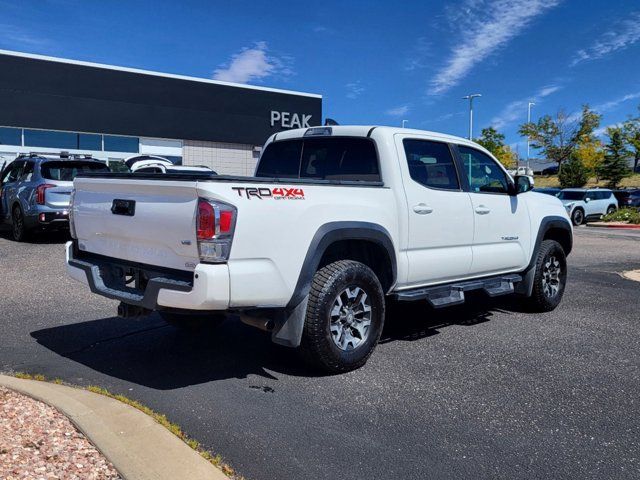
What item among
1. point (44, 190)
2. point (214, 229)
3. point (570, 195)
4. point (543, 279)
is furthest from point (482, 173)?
point (570, 195)

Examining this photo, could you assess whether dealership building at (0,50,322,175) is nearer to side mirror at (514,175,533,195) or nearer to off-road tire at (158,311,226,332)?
off-road tire at (158,311,226,332)

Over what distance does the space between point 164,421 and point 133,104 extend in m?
26.3

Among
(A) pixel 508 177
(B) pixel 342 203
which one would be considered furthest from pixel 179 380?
(A) pixel 508 177

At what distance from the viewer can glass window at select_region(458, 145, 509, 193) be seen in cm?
603

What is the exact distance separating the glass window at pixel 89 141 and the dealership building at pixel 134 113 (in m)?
0.04

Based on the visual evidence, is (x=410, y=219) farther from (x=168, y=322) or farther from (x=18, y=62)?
(x=18, y=62)

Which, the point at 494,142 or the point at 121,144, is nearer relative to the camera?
the point at 121,144

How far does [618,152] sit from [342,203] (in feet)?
179

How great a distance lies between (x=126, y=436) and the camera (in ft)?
10.9

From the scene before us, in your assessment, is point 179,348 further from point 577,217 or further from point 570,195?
point 570,195

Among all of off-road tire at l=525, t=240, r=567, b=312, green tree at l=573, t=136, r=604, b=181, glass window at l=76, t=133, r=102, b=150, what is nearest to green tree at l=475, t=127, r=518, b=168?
green tree at l=573, t=136, r=604, b=181

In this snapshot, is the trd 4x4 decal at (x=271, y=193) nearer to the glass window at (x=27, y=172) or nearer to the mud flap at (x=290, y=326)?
the mud flap at (x=290, y=326)

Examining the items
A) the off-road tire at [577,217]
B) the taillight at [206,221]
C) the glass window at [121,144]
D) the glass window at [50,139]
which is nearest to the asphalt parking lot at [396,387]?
the taillight at [206,221]

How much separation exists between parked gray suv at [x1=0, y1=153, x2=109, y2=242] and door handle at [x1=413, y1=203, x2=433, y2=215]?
336 inches
